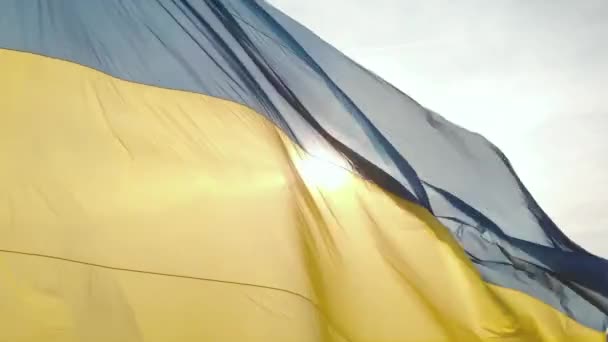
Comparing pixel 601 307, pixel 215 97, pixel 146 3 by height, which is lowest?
pixel 601 307

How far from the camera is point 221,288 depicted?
1.98 metres

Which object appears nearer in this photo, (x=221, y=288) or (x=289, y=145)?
(x=221, y=288)

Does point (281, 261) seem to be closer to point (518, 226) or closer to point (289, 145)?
point (289, 145)

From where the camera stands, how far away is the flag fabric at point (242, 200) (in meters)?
1.92

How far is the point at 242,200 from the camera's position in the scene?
211 centimetres

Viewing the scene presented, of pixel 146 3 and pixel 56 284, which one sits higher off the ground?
pixel 146 3

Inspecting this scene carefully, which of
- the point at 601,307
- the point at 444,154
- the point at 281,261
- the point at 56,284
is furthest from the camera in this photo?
the point at 444,154

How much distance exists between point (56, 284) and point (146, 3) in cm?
86

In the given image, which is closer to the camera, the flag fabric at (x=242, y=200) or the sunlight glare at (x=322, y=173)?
the flag fabric at (x=242, y=200)

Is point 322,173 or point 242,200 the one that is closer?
point 242,200

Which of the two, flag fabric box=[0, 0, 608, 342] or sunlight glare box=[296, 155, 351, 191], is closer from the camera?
flag fabric box=[0, 0, 608, 342]

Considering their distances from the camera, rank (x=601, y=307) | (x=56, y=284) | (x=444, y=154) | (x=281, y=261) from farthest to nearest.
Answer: (x=444, y=154), (x=601, y=307), (x=281, y=261), (x=56, y=284)

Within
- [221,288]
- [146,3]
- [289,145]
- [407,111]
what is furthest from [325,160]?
[146,3]

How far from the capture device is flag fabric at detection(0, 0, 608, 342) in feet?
6.31
